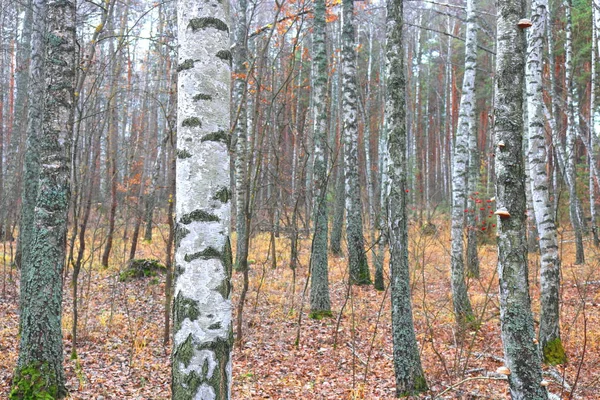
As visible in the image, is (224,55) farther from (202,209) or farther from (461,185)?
(461,185)

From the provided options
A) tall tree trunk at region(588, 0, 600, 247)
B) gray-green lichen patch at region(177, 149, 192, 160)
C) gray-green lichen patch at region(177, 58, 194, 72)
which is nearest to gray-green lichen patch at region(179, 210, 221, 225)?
gray-green lichen patch at region(177, 149, 192, 160)

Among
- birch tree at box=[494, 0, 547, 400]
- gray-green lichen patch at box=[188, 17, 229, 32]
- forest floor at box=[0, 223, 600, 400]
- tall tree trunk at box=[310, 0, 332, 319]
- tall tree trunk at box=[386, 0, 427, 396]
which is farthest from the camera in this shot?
tall tree trunk at box=[310, 0, 332, 319]

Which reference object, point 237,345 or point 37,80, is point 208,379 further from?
point 37,80

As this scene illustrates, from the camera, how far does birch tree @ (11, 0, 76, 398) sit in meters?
4.23

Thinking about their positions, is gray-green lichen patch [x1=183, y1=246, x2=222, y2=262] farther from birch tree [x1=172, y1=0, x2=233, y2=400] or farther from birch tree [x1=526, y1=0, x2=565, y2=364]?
birch tree [x1=526, y1=0, x2=565, y2=364]

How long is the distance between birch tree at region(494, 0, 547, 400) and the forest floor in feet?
1.55

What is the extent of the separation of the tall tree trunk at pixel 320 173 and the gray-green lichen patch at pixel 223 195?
187 inches

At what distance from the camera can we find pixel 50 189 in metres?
4.22

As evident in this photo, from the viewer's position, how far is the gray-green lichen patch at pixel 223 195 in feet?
8.36

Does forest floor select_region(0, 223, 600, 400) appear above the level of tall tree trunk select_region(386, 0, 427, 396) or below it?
below

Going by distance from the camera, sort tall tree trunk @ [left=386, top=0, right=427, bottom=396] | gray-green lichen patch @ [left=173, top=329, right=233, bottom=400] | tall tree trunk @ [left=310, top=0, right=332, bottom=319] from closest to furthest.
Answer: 1. gray-green lichen patch @ [left=173, top=329, right=233, bottom=400]
2. tall tree trunk @ [left=386, top=0, right=427, bottom=396]
3. tall tree trunk @ [left=310, top=0, right=332, bottom=319]

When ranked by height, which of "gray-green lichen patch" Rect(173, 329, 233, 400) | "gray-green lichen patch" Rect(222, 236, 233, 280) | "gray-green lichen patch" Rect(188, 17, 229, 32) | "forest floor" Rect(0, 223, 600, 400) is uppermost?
"gray-green lichen patch" Rect(188, 17, 229, 32)

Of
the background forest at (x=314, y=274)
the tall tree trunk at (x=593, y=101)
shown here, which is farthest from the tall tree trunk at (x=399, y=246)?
→ the tall tree trunk at (x=593, y=101)

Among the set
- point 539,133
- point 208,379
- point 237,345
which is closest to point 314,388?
point 237,345
